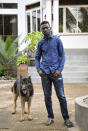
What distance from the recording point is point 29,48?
15.5 metres

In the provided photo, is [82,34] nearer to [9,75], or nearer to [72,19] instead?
[72,19]

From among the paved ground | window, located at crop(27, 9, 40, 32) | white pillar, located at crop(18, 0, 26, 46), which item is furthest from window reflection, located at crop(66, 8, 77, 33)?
the paved ground

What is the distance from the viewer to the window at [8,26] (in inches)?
907

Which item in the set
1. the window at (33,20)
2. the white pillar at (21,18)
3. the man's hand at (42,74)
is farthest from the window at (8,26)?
the man's hand at (42,74)

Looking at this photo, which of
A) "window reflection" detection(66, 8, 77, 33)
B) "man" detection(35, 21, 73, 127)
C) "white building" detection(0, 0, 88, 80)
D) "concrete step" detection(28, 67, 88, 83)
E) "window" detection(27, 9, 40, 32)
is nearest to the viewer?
"man" detection(35, 21, 73, 127)

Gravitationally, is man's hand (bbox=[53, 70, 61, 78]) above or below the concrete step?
above

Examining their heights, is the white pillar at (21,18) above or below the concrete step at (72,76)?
above

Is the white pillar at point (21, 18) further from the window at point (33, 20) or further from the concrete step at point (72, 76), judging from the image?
the concrete step at point (72, 76)

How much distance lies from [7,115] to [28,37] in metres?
8.71

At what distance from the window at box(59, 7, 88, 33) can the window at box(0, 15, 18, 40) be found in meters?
4.50

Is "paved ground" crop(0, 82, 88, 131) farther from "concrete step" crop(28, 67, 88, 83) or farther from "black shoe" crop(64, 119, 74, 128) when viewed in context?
"concrete step" crop(28, 67, 88, 83)

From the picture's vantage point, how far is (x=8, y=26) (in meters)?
23.2

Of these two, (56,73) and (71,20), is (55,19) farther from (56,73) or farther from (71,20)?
(56,73)

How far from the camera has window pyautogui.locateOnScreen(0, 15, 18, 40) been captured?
23.0 metres
